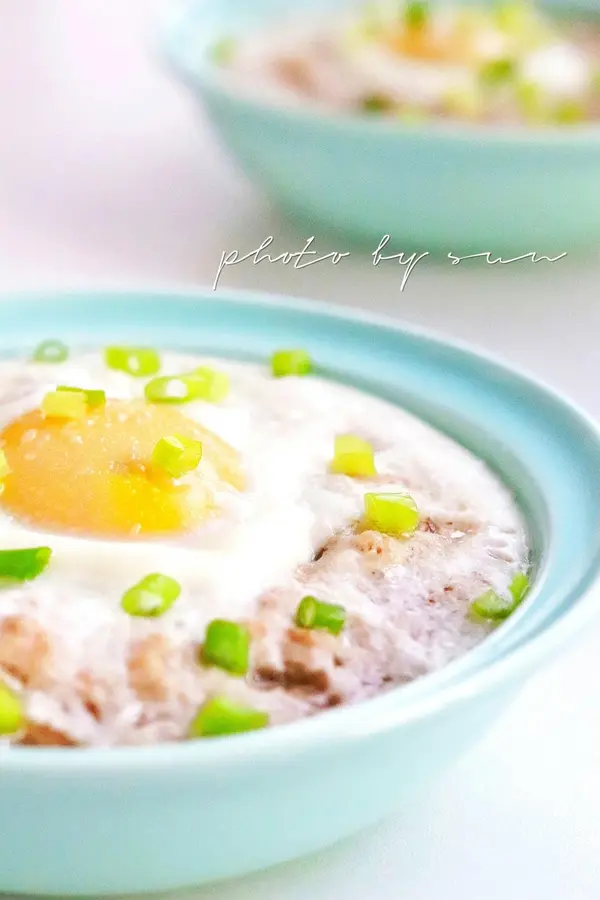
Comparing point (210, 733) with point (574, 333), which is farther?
point (574, 333)

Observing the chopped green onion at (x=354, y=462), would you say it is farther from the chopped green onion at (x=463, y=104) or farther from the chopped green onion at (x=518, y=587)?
the chopped green onion at (x=463, y=104)

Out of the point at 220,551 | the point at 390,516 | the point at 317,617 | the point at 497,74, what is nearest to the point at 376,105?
the point at 497,74

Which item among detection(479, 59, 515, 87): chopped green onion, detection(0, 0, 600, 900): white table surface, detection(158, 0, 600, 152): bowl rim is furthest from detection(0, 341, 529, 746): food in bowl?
detection(479, 59, 515, 87): chopped green onion

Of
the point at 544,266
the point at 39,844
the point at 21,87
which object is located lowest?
the point at 21,87

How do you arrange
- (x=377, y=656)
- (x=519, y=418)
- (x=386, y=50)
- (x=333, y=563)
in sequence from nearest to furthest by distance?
(x=377, y=656) → (x=333, y=563) → (x=519, y=418) → (x=386, y=50)

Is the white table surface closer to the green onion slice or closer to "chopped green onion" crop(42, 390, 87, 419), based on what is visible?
the green onion slice

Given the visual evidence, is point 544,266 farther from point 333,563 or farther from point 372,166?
point 333,563

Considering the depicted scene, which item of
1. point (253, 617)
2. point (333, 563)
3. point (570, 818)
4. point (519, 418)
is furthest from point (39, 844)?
point (519, 418)
